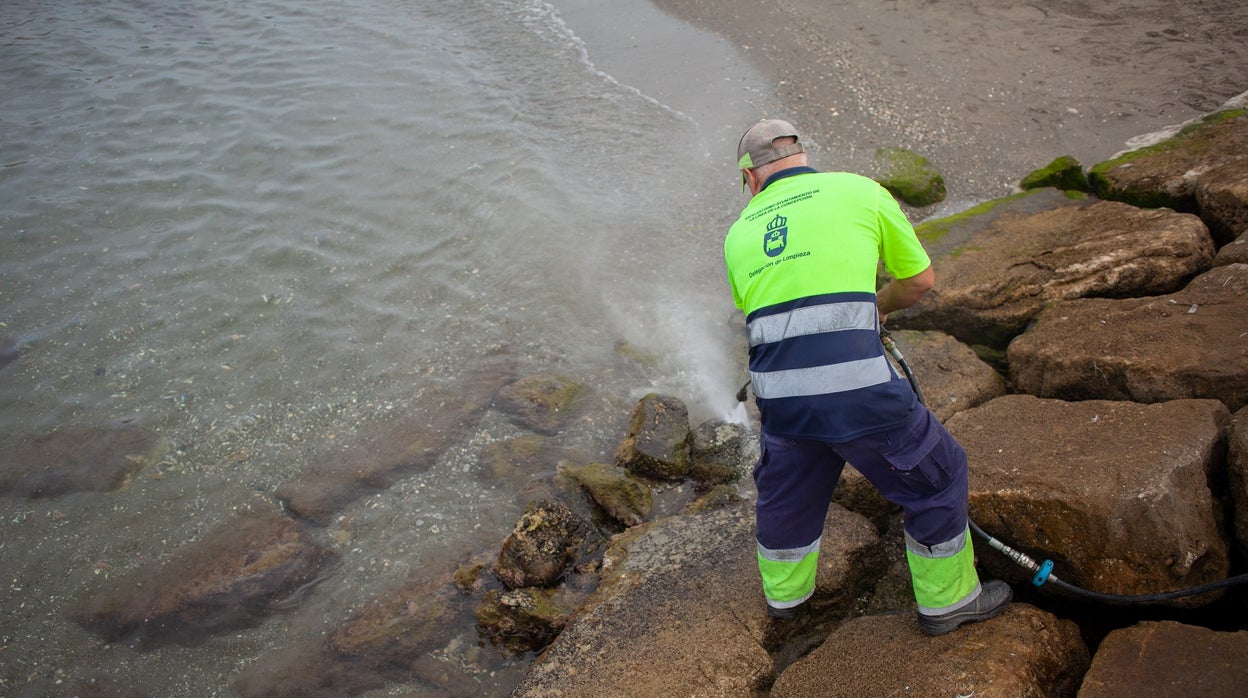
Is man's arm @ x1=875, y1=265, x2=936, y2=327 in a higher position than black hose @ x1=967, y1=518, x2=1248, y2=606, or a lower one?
higher

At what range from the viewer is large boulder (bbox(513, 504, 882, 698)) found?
3.75m

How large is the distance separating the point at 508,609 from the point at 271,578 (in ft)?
Answer: 6.09

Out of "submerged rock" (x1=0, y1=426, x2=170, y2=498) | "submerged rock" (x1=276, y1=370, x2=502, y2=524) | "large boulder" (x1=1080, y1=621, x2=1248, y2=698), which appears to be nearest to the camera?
"large boulder" (x1=1080, y1=621, x2=1248, y2=698)

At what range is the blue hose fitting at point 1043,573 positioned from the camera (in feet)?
12.1

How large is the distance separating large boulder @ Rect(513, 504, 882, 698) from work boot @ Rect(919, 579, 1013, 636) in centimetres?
65

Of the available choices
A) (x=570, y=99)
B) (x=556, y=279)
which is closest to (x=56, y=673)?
(x=556, y=279)

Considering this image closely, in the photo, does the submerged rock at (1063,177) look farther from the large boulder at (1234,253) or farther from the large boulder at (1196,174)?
the large boulder at (1234,253)

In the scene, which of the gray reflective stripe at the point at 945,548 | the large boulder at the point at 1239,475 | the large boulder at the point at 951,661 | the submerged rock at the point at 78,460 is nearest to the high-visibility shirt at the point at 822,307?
the gray reflective stripe at the point at 945,548

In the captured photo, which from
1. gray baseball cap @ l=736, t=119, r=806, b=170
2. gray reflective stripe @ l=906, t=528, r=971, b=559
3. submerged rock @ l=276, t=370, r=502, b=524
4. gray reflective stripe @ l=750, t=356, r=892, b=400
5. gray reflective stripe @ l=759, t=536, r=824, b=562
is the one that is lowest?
submerged rock @ l=276, t=370, r=502, b=524

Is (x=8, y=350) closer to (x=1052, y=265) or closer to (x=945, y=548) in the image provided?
(x=945, y=548)

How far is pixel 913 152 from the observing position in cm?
891

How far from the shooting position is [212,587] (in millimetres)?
5297

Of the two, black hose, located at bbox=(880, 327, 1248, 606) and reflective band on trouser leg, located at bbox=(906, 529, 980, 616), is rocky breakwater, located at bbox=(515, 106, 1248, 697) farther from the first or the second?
reflective band on trouser leg, located at bbox=(906, 529, 980, 616)

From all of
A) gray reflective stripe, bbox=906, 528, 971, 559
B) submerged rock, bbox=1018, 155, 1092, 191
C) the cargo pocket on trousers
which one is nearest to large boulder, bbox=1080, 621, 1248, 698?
gray reflective stripe, bbox=906, 528, 971, 559
